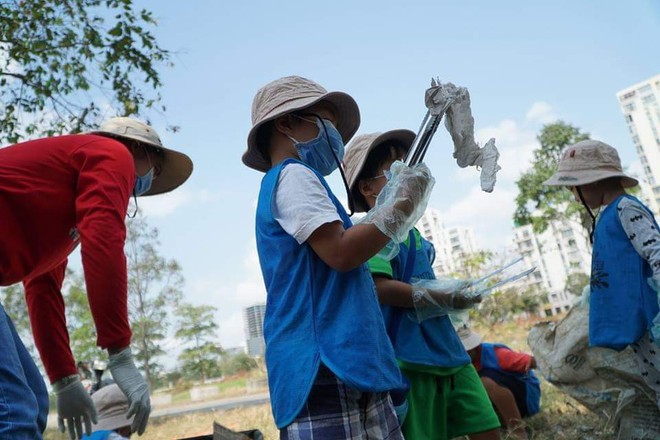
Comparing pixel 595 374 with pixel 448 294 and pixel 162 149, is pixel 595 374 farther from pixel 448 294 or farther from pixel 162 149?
pixel 162 149

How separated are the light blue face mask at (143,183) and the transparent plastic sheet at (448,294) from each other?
1310mm

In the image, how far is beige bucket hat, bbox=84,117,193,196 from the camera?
2.55m

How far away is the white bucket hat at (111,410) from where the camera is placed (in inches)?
145

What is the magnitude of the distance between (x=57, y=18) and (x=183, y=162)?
405cm

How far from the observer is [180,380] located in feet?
74.3

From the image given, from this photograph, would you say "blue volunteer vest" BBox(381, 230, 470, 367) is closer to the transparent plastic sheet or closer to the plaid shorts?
the transparent plastic sheet

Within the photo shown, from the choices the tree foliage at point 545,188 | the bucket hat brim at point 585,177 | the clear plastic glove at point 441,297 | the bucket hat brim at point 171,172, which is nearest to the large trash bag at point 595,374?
the bucket hat brim at point 585,177

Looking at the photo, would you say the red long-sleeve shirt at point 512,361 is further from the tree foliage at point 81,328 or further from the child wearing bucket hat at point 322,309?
the tree foliage at point 81,328

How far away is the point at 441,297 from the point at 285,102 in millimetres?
980

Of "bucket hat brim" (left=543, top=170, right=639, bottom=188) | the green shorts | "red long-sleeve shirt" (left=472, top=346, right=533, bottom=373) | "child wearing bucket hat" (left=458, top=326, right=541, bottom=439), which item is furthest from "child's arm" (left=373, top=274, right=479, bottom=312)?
"red long-sleeve shirt" (left=472, top=346, right=533, bottom=373)

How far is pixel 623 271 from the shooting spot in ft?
9.45

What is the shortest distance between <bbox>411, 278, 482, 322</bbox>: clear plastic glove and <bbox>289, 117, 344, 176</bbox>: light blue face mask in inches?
26.0

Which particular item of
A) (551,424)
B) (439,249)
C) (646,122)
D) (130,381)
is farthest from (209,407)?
(646,122)

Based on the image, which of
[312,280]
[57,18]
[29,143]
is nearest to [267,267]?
[312,280]
